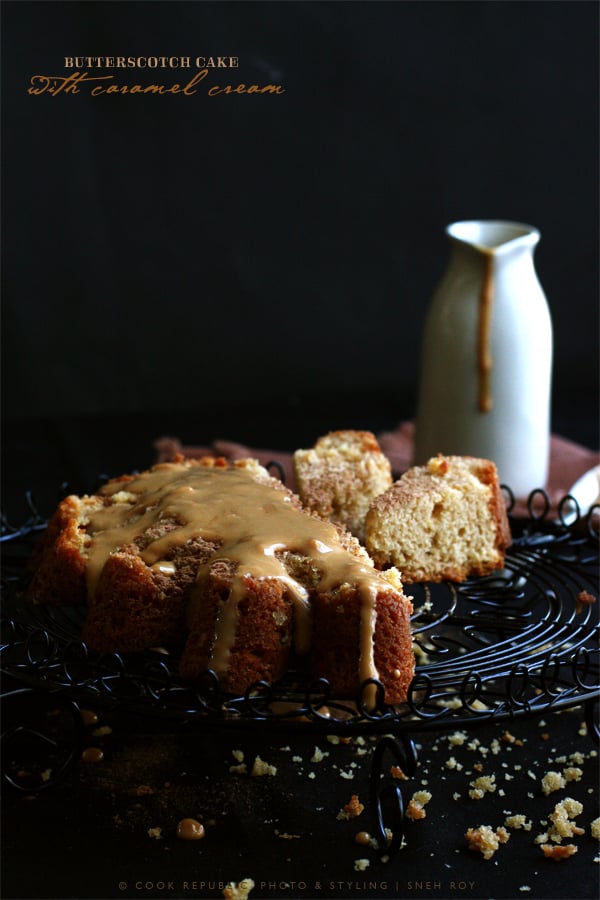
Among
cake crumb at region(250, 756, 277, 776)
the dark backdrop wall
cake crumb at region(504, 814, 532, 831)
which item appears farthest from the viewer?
the dark backdrop wall

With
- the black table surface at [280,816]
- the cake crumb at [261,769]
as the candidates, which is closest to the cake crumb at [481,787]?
the black table surface at [280,816]

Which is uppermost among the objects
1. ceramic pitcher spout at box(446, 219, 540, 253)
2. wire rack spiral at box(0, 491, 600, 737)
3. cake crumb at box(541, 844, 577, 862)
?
ceramic pitcher spout at box(446, 219, 540, 253)

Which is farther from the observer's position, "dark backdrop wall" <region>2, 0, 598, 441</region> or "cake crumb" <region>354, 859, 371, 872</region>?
"dark backdrop wall" <region>2, 0, 598, 441</region>

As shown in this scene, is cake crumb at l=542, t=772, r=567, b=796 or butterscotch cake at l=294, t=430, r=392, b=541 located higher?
butterscotch cake at l=294, t=430, r=392, b=541

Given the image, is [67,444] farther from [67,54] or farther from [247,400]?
[67,54]

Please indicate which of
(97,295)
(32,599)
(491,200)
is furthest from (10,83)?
(32,599)

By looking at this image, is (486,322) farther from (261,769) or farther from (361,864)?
(361,864)

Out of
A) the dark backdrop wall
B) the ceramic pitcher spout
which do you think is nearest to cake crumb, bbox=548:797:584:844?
the ceramic pitcher spout

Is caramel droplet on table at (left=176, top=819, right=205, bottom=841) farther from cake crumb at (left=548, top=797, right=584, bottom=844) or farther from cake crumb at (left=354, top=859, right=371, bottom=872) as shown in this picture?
cake crumb at (left=548, top=797, right=584, bottom=844)
